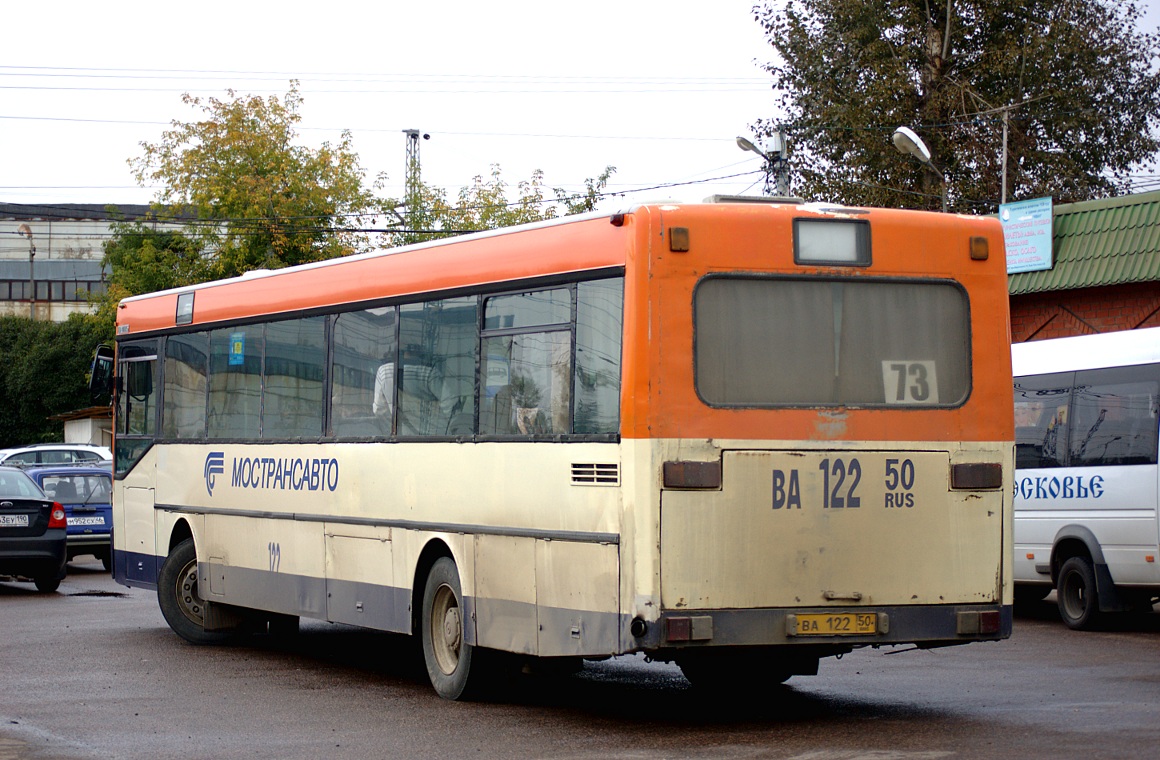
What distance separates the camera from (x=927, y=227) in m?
9.74

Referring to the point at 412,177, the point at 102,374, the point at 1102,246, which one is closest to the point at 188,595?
the point at 102,374

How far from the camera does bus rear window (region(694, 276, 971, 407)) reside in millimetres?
9211

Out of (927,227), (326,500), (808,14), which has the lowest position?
(326,500)

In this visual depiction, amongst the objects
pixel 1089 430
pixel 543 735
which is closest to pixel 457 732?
pixel 543 735

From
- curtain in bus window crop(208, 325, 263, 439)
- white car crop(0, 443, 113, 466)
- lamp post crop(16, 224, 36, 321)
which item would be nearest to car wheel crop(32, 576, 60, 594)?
curtain in bus window crop(208, 325, 263, 439)

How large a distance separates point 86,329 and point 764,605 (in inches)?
2616

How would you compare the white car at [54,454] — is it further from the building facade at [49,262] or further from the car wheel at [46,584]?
the building facade at [49,262]

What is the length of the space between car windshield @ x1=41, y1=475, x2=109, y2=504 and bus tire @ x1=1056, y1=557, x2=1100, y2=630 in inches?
583

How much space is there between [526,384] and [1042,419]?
8572 mm

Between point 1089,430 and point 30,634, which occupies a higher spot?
point 1089,430

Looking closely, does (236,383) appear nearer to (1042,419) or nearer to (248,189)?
(1042,419)

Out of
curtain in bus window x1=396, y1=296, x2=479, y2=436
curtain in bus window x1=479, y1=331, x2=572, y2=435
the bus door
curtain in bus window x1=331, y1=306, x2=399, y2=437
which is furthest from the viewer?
the bus door

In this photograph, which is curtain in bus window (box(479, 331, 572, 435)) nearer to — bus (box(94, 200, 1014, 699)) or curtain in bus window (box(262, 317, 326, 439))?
bus (box(94, 200, 1014, 699))

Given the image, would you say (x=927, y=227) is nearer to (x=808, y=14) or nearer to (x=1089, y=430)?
(x=1089, y=430)
